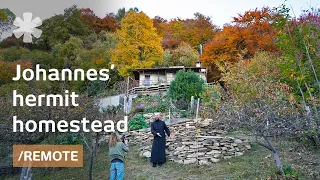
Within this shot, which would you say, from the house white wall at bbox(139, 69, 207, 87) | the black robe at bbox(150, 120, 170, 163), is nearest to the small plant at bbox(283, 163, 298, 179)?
the black robe at bbox(150, 120, 170, 163)

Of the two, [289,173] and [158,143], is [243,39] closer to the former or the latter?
[158,143]

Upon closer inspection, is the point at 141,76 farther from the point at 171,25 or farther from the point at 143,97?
the point at 171,25

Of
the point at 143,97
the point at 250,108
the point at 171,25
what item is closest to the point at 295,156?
the point at 250,108

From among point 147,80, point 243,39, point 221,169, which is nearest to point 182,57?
point 147,80

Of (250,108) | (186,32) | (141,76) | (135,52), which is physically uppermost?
(186,32)

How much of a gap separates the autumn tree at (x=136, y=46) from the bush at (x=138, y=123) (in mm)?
12492

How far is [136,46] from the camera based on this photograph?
2788 cm

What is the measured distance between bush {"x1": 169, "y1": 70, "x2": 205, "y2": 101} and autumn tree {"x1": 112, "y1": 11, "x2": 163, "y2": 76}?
8.50 metres

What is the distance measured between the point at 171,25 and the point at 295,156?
33.9 metres

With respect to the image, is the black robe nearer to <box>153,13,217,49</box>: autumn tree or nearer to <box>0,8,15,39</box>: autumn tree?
<box>153,13,217,49</box>: autumn tree

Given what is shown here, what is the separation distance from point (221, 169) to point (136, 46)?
2066 cm

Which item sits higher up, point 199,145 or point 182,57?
point 182,57

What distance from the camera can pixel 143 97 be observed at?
23078 millimetres

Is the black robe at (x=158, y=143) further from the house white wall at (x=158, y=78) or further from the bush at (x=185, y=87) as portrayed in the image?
A: the house white wall at (x=158, y=78)
